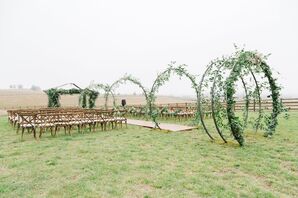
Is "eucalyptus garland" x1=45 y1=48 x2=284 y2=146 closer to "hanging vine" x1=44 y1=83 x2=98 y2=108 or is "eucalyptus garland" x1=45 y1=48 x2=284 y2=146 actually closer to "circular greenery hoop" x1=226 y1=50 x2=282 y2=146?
"circular greenery hoop" x1=226 y1=50 x2=282 y2=146

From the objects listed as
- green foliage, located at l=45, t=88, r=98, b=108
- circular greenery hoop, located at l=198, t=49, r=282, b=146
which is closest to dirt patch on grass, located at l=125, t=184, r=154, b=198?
circular greenery hoop, located at l=198, t=49, r=282, b=146

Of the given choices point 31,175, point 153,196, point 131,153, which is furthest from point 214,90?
point 31,175

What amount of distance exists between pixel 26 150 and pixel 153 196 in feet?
16.5

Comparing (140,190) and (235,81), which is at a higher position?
(235,81)

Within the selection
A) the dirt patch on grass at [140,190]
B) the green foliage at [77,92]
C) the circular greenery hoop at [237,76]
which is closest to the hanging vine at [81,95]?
the green foliage at [77,92]

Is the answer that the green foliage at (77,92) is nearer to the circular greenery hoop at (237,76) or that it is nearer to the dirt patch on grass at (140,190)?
the circular greenery hoop at (237,76)

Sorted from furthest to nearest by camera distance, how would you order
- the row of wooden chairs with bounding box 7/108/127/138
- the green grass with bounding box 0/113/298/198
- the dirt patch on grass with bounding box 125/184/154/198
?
the row of wooden chairs with bounding box 7/108/127/138, the green grass with bounding box 0/113/298/198, the dirt patch on grass with bounding box 125/184/154/198

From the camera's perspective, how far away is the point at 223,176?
17.4ft

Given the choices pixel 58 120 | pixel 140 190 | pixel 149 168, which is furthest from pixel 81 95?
pixel 140 190

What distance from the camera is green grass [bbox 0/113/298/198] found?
15.2 ft

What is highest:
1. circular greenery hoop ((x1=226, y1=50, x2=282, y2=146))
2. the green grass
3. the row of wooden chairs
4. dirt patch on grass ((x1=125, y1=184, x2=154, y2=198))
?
circular greenery hoop ((x1=226, y1=50, x2=282, y2=146))

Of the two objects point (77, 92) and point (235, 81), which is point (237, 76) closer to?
point (235, 81)

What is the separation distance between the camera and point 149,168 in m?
5.92

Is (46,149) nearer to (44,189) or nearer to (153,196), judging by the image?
(44,189)
